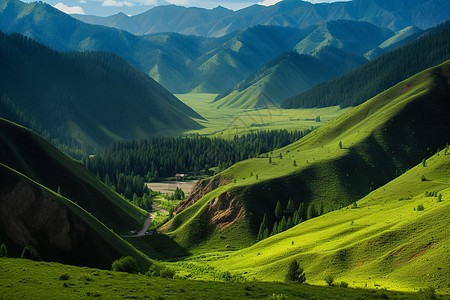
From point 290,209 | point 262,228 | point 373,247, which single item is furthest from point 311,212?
point 373,247

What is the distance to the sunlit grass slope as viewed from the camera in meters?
79.0

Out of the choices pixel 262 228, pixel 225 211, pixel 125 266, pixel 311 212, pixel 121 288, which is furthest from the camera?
pixel 225 211

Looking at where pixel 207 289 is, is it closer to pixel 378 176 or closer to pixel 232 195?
pixel 232 195

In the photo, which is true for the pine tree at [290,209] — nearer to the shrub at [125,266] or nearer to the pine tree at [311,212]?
the pine tree at [311,212]

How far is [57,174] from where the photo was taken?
172375 millimetres

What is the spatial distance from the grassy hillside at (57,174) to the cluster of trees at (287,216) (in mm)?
53893

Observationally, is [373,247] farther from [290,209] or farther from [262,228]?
[290,209]

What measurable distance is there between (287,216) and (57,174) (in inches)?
3512

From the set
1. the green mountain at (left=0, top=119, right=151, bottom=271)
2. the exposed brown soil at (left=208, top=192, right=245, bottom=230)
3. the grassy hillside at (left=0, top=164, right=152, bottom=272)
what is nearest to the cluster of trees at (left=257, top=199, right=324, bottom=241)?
the exposed brown soil at (left=208, top=192, right=245, bottom=230)

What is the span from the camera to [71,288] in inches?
2386

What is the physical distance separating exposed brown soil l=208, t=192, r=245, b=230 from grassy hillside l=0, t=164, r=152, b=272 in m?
60.7

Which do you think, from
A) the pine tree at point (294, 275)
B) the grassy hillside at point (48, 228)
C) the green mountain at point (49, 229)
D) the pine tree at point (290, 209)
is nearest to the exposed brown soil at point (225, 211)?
the pine tree at point (290, 209)

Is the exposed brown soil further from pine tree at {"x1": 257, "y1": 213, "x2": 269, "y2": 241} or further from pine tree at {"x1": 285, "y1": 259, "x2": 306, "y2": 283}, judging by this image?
pine tree at {"x1": 285, "y1": 259, "x2": 306, "y2": 283}

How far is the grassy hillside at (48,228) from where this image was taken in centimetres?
9975
